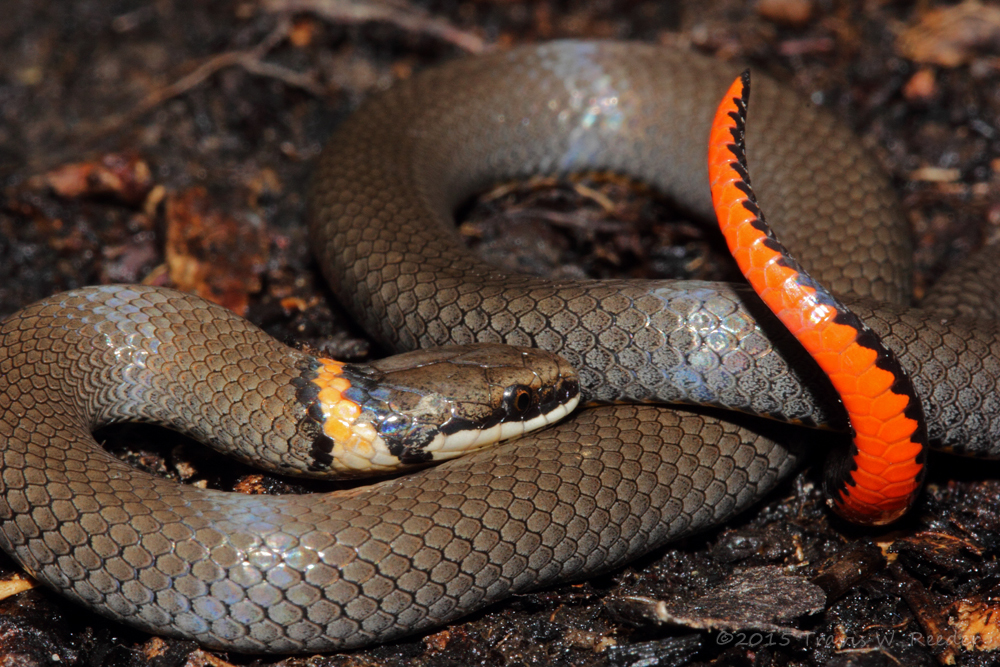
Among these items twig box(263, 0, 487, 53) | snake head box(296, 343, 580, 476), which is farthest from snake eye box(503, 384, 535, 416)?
twig box(263, 0, 487, 53)

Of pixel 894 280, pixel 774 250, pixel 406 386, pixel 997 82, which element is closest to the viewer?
pixel 774 250

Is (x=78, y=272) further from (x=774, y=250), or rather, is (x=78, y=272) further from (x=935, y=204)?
(x=935, y=204)

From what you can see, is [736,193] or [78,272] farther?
[78,272]

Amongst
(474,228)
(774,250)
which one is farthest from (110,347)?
(774,250)

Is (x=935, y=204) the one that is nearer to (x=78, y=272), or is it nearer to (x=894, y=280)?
(x=894, y=280)

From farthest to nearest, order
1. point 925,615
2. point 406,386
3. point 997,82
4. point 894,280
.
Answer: point 997,82
point 894,280
point 406,386
point 925,615

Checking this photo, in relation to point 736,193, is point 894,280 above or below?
below

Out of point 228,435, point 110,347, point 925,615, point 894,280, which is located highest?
point 894,280
